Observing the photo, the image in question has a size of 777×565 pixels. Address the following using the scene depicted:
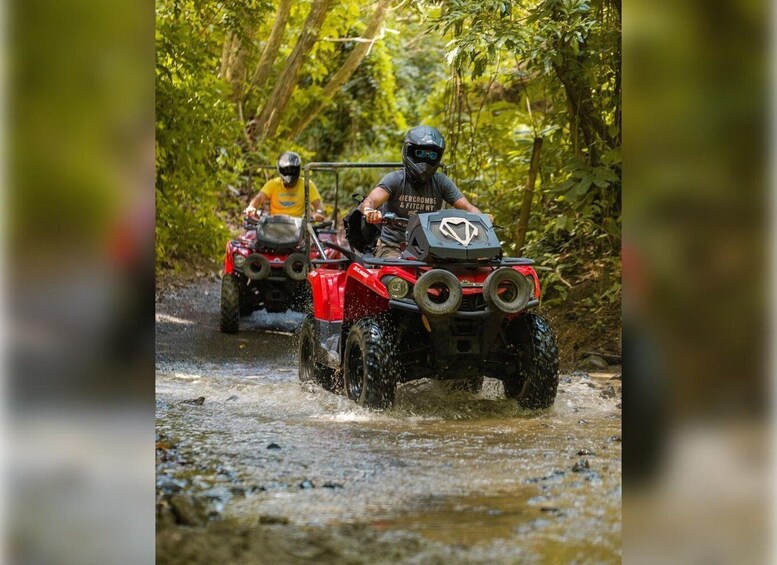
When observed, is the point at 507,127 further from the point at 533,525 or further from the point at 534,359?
the point at 533,525

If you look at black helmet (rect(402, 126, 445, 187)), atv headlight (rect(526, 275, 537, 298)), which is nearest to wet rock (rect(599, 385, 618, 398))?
atv headlight (rect(526, 275, 537, 298))

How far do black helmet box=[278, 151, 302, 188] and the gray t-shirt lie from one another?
378cm

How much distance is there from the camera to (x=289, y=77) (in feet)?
54.2

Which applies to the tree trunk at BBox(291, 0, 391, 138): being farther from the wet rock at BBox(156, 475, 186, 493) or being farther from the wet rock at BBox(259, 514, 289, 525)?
the wet rock at BBox(259, 514, 289, 525)

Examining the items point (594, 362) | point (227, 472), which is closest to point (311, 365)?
point (594, 362)

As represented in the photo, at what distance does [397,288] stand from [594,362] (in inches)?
112

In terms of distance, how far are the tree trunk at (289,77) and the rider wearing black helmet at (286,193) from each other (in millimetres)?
5799

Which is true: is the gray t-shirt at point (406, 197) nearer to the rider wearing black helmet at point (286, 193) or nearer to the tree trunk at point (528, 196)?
the tree trunk at point (528, 196)
